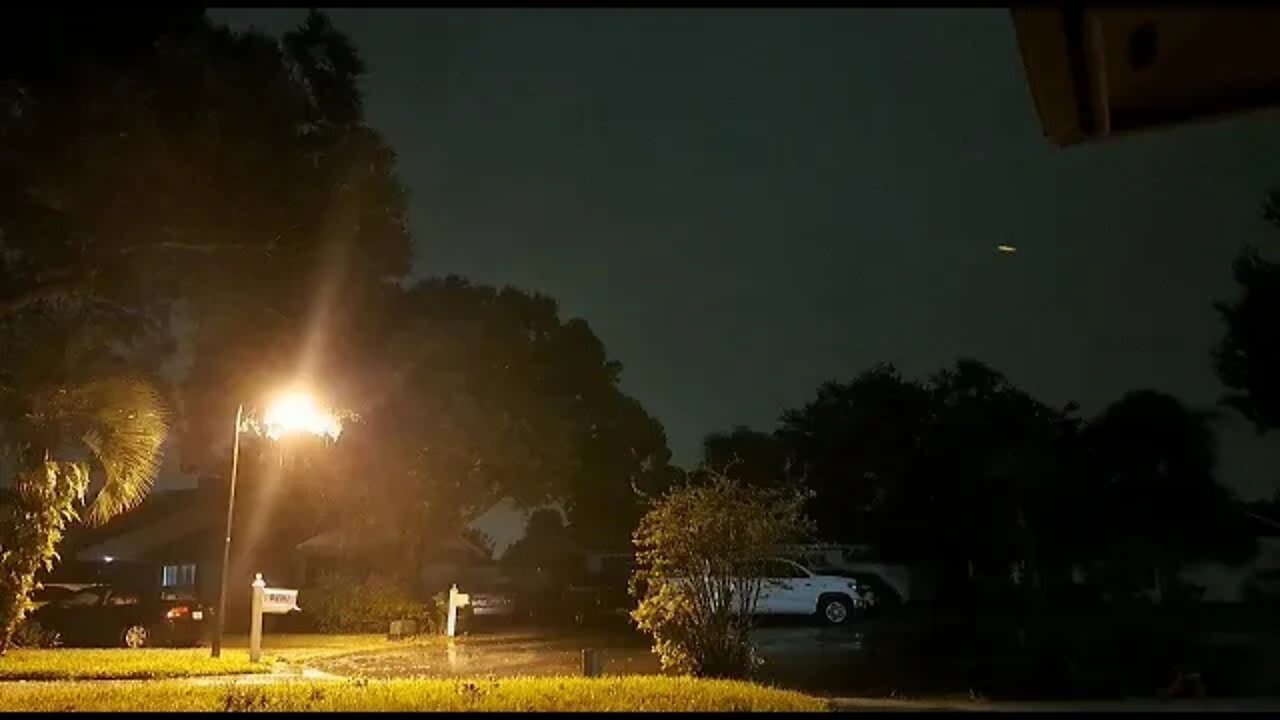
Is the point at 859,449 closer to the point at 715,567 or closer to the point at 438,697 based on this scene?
the point at 715,567

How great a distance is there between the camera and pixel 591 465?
162 feet

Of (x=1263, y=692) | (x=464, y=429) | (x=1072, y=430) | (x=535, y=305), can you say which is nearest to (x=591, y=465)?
(x=535, y=305)

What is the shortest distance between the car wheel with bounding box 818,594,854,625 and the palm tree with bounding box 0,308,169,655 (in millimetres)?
14930

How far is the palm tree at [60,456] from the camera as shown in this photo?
18.0 m

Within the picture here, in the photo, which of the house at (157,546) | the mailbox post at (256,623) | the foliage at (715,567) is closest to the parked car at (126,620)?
the mailbox post at (256,623)

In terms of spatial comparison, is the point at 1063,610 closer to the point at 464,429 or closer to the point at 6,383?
the point at 464,429

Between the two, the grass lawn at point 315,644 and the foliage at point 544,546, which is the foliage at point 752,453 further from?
the grass lawn at point 315,644

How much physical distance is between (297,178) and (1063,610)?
74.8ft

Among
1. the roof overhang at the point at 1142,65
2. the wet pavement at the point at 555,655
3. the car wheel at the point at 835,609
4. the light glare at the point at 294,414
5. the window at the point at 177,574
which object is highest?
the light glare at the point at 294,414

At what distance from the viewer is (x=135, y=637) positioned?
24.1m

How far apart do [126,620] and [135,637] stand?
911 millimetres

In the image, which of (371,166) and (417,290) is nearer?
(371,166)

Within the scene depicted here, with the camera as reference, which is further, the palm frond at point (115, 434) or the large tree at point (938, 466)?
the large tree at point (938, 466)

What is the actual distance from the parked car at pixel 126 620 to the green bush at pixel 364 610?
125 inches
